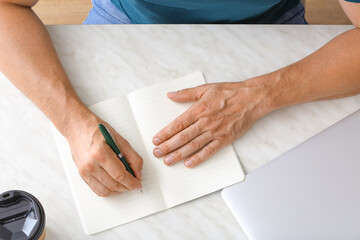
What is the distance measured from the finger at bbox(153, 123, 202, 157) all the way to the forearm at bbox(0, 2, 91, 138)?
7.4 inches

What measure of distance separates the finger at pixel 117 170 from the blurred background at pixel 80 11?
1283 millimetres

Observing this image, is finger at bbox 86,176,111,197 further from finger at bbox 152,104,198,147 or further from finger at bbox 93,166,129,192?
finger at bbox 152,104,198,147

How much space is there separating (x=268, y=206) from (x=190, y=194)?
0.55ft

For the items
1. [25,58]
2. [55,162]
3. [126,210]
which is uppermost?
[25,58]

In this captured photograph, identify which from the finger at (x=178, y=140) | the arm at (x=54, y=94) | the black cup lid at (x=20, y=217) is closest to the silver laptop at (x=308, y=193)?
the finger at (x=178, y=140)

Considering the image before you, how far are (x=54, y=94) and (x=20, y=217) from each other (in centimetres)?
32

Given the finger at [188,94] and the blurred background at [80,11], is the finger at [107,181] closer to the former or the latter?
Answer: the finger at [188,94]

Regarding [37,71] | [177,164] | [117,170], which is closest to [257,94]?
[177,164]

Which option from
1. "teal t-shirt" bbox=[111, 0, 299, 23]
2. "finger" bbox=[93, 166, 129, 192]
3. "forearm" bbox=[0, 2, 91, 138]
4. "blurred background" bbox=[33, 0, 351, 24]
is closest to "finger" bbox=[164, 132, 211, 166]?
"finger" bbox=[93, 166, 129, 192]

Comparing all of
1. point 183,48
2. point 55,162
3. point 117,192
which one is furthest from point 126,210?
point 183,48

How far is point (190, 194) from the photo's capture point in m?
0.99

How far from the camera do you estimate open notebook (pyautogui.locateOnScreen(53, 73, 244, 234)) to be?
98 centimetres

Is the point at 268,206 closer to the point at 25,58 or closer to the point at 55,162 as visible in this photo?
the point at 55,162

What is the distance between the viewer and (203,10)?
3.96ft
